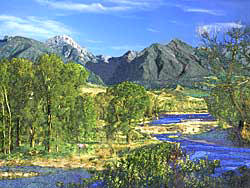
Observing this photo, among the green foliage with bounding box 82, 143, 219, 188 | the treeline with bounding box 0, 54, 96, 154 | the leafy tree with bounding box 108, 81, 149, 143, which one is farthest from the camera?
the leafy tree with bounding box 108, 81, 149, 143

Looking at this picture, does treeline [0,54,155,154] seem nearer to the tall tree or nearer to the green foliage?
the tall tree

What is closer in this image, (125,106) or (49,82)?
(49,82)

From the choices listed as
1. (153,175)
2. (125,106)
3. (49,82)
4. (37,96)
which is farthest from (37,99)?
(153,175)

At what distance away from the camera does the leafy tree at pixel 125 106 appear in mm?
54875

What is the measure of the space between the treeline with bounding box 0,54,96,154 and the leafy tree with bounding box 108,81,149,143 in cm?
990

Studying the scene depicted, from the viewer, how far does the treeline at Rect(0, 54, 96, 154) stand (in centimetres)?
4381

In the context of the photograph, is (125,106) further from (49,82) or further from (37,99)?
(37,99)

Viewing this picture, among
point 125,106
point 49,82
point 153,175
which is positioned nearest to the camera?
point 153,175

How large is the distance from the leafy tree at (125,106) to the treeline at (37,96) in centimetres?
990

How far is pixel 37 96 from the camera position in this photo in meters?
45.6

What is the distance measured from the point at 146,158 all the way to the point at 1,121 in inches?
1018

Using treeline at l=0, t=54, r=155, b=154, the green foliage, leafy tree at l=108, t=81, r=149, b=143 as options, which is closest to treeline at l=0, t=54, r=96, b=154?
treeline at l=0, t=54, r=155, b=154

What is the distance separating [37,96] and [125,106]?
53.8 feet

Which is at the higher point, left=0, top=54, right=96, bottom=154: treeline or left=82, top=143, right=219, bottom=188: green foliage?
left=0, top=54, right=96, bottom=154: treeline
